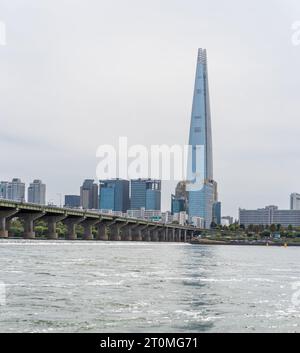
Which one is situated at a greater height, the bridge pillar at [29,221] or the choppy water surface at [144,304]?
the bridge pillar at [29,221]

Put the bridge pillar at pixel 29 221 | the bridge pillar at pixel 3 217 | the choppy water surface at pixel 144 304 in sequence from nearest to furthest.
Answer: the choppy water surface at pixel 144 304 < the bridge pillar at pixel 3 217 < the bridge pillar at pixel 29 221

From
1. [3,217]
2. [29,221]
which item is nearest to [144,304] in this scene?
[3,217]

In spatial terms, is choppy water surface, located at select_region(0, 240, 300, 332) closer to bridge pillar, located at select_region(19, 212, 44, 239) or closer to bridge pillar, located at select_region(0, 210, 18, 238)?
bridge pillar, located at select_region(0, 210, 18, 238)

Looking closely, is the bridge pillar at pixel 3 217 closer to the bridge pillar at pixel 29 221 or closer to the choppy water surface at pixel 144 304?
the bridge pillar at pixel 29 221

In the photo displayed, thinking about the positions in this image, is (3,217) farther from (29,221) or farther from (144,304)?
(144,304)

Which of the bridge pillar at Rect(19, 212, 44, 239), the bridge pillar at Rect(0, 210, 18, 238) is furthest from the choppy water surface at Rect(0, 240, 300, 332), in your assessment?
the bridge pillar at Rect(19, 212, 44, 239)

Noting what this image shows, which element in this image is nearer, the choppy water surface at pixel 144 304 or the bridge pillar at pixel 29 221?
the choppy water surface at pixel 144 304

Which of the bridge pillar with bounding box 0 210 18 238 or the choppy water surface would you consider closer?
the choppy water surface

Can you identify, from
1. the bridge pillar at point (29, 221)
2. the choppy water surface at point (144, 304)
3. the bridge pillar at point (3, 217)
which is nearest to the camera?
the choppy water surface at point (144, 304)

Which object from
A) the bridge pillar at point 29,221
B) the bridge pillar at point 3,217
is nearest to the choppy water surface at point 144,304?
the bridge pillar at point 3,217

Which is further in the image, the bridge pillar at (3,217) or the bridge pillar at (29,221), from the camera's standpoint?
the bridge pillar at (29,221)
